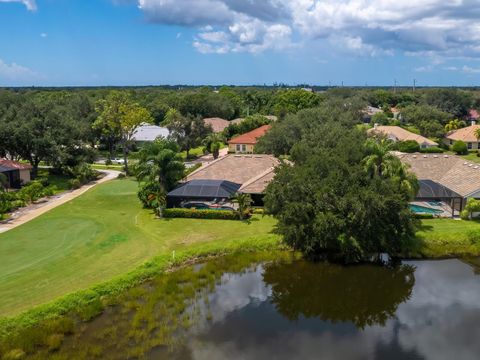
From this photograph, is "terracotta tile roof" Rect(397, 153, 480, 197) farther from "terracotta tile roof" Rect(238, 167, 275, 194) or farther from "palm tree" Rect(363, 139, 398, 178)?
"terracotta tile roof" Rect(238, 167, 275, 194)

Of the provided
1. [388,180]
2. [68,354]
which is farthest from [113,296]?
[388,180]

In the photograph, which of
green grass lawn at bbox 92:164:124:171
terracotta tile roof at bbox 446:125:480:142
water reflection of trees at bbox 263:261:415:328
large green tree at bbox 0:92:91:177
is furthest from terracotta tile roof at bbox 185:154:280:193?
terracotta tile roof at bbox 446:125:480:142

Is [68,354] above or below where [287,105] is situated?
below

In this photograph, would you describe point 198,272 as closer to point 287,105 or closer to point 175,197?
point 175,197

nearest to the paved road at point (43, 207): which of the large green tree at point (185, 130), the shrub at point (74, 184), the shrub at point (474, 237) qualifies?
the shrub at point (74, 184)

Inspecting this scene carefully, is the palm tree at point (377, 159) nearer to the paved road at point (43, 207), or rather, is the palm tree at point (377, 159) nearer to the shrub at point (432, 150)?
the paved road at point (43, 207)

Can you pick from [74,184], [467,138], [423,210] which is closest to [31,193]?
[74,184]

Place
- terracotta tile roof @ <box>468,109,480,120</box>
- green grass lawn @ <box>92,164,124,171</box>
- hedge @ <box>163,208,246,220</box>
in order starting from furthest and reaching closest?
terracotta tile roof @ <box>468,109,480,120</box> → green grass lawn @ <box>92,164,124,171</box> → hedge @ <box>163,208,246,220</box>
